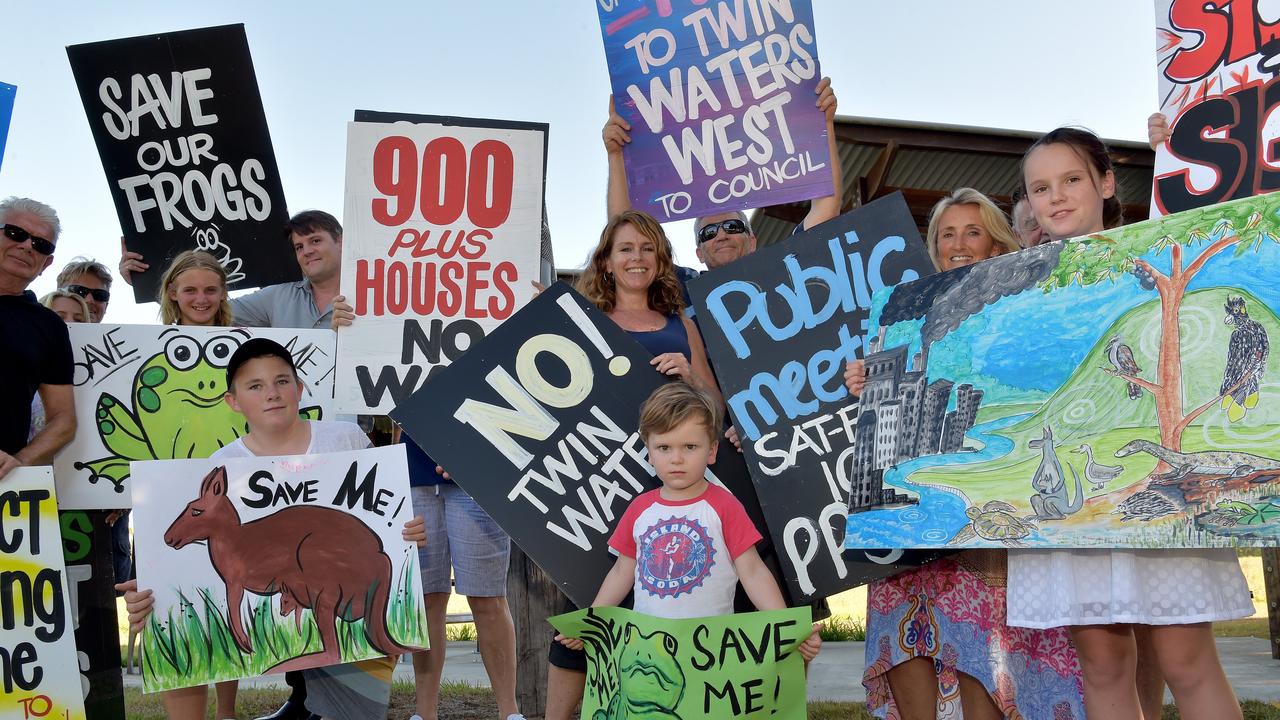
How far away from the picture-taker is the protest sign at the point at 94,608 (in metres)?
4.00

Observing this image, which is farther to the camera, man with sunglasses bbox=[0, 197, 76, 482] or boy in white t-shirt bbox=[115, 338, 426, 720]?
man with sunglasses bbox=[0, 197, 76, 482]

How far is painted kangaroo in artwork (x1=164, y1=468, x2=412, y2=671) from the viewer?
10.8ft

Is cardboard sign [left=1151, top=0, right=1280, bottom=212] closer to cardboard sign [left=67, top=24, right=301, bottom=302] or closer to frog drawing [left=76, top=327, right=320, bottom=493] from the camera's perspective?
frog drawing [left=76, top=327, right=320, bottom=493]

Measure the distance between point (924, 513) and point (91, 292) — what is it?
439 cm

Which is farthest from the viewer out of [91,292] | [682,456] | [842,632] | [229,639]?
[842,632]

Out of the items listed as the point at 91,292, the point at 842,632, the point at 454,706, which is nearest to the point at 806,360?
the point at 454,706

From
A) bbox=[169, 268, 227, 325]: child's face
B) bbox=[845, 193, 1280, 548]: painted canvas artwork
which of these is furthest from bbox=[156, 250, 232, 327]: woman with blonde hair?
bbox=[845, 193, 1280, 548]: painted canvas artwork

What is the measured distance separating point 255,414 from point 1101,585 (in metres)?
2.69

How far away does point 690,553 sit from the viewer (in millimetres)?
2914

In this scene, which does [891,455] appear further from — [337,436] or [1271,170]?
[337,436]

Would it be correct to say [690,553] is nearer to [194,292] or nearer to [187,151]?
[194,292]

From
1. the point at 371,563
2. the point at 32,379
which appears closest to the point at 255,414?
the point at 371,563

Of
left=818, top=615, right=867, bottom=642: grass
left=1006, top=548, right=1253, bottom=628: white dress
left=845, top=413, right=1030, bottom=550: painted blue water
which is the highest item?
left=845, top=413, right=1030, bottom=550: painted blue water

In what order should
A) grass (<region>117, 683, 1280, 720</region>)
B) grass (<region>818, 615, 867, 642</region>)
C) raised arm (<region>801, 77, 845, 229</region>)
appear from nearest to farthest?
raised arm (<region>801, 77, 845, 229</region>) → grass (<region>117, 683, 1280, 720</region>) → grass (<region>818, 615, 867, 642</region>)
